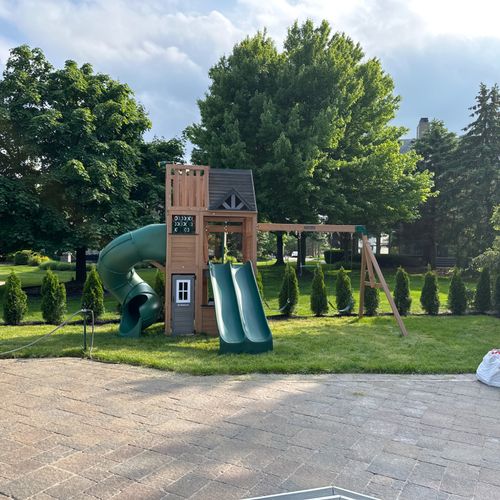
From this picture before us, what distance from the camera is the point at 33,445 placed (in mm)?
4172

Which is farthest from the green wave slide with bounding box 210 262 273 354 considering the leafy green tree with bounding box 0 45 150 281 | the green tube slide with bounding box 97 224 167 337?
the leafy green tree with bounding box 0 45 150 281

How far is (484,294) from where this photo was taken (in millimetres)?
13477

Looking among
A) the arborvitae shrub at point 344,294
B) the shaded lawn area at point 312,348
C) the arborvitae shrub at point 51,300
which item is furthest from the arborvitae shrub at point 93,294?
the arborvitae shrub at point 344,294

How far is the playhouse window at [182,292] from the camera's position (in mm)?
10008

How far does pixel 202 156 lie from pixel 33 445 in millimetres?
19348

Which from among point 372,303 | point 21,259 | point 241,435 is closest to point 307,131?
point 372,303

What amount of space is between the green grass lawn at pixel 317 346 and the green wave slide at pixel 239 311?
0.28m

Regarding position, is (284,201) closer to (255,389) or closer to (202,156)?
(202,156)

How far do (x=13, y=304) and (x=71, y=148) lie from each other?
806cm

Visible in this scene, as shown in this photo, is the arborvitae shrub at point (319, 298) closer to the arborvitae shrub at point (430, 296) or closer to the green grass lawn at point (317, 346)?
the green grass lawn at point (317, 346)

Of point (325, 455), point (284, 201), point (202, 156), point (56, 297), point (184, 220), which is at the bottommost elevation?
point (325, 455)

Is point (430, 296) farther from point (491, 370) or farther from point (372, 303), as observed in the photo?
point (491, 370)

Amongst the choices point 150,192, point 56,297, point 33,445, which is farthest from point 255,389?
point 150,192

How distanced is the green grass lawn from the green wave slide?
279mm
